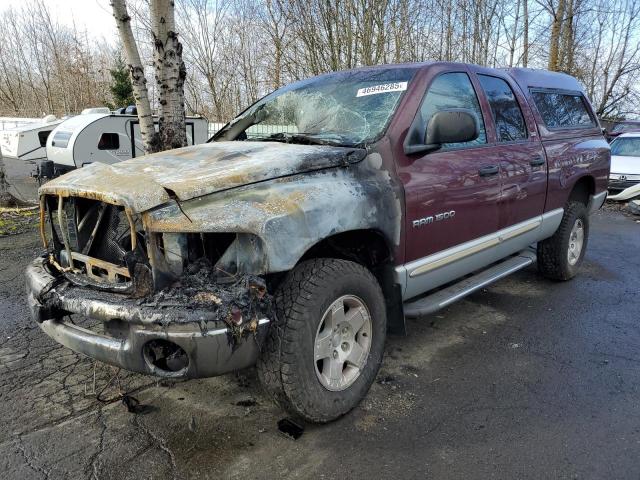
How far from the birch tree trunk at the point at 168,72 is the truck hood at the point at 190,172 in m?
3.88

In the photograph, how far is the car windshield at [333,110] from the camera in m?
3.20

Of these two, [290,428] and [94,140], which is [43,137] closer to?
[94,140]

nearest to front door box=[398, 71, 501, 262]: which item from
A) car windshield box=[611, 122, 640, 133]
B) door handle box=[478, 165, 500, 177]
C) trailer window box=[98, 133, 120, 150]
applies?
door handle box=[478, 165, 500, 177]

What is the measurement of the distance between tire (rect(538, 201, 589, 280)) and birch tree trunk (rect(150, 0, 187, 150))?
4.85 metres

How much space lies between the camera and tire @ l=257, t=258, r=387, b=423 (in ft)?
8.02

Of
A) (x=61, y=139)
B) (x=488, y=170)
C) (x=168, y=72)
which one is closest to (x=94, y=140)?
(x=61, y=139)

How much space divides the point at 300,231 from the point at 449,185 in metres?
1.36

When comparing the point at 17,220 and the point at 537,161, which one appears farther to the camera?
the point at 17,220

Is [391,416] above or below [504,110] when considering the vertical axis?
below

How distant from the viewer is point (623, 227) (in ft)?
28.5

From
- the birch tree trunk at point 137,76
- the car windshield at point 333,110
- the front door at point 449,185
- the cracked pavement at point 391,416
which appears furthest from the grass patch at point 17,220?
the front door at point 449,185

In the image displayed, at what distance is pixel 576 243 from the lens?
555 cm

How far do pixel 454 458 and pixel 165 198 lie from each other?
6.28 feet

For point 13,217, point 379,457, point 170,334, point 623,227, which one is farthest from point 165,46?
point 623,227
